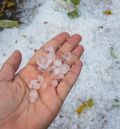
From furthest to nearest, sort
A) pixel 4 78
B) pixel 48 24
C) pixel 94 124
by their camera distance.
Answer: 1. pixel 48 24
2. pixel 94 124
3. pixel 4 78

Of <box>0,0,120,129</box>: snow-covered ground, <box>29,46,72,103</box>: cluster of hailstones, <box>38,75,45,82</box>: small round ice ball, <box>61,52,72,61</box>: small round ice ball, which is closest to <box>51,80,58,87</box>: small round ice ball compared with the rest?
<box>29,46,72,103</box>: cluster of hailstones

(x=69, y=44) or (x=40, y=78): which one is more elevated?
(x=69, y=44)

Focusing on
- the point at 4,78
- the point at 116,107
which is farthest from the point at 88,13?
the point at 4,78

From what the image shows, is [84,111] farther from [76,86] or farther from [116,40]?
[116,40]

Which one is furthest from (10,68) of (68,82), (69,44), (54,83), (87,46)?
(87,46)

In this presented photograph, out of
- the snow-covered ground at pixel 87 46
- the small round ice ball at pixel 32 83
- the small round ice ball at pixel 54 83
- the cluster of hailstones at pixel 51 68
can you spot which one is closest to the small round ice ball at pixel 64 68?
the cluster of hailstones at pixel 51 68

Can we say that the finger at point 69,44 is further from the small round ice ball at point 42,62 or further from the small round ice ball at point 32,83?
the small round ice ball at point 32,83

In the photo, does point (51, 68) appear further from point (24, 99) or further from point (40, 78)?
point (24, 99)
